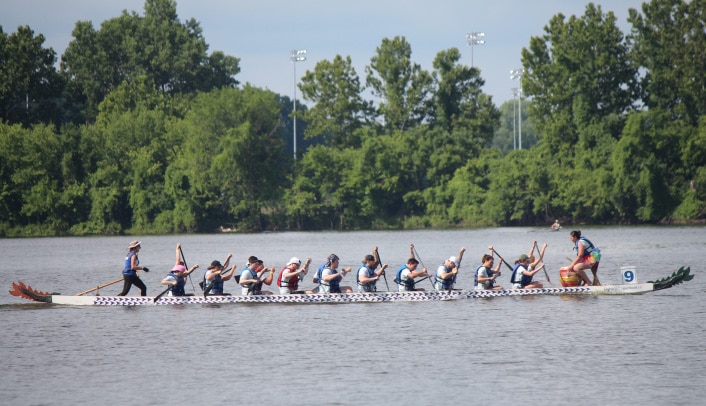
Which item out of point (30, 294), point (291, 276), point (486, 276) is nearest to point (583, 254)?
point (486, 276)

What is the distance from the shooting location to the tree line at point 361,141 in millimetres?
102562

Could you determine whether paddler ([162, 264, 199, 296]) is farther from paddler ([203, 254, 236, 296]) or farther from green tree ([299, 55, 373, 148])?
green tree ([299, 55, 373, 148])

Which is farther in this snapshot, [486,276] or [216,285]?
[486,276]

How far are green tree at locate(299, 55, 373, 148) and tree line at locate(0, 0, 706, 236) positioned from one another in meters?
0.20

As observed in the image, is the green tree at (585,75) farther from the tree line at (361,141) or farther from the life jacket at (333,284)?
the life jacket at (333,284)

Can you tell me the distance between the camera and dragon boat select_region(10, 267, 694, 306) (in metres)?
36.2

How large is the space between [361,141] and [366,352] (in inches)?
3855

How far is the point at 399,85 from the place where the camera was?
411 feet

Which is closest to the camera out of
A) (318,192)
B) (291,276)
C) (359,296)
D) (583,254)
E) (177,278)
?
(359,296)

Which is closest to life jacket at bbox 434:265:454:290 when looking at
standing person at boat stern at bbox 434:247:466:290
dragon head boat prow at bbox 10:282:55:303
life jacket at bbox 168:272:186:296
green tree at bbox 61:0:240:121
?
standing person at boat stern at bbox 434:247:466:290

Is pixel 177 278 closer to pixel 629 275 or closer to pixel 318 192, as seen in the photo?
pixel 629 275

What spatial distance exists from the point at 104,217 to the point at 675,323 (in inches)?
3384

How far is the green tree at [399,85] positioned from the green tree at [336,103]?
2.15 m

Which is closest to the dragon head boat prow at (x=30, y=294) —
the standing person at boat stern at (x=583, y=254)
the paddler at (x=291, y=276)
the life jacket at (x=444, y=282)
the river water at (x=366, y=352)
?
the river water at (x=366, y=352)
